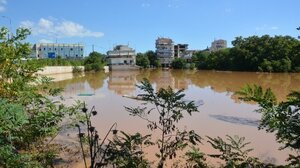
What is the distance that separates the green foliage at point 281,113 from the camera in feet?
8.86

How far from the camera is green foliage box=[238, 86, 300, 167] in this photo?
2.70 m

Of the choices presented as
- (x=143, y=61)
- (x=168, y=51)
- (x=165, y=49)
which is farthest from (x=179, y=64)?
(x=165, y=49)

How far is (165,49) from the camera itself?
315 ft

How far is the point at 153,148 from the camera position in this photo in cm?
912

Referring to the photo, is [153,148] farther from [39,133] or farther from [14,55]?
[39,133]

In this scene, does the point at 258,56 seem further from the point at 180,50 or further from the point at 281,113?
the point at 281,113

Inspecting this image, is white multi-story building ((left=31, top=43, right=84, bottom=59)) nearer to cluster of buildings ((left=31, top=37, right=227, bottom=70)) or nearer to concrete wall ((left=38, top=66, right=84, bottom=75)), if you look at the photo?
cluster of buildings ((left=31, top=37, right=227, bottom=70))

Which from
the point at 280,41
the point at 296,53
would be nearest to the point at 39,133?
the point at 296,53

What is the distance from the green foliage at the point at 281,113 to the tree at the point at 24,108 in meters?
1.75

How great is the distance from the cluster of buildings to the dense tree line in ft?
71.0

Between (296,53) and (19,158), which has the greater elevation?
(296,53)

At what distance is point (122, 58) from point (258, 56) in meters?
40.9

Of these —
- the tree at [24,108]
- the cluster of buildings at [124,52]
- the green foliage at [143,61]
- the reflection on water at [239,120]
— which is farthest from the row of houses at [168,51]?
the tree at [24,108]

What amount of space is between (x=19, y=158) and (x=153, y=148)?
678cm
